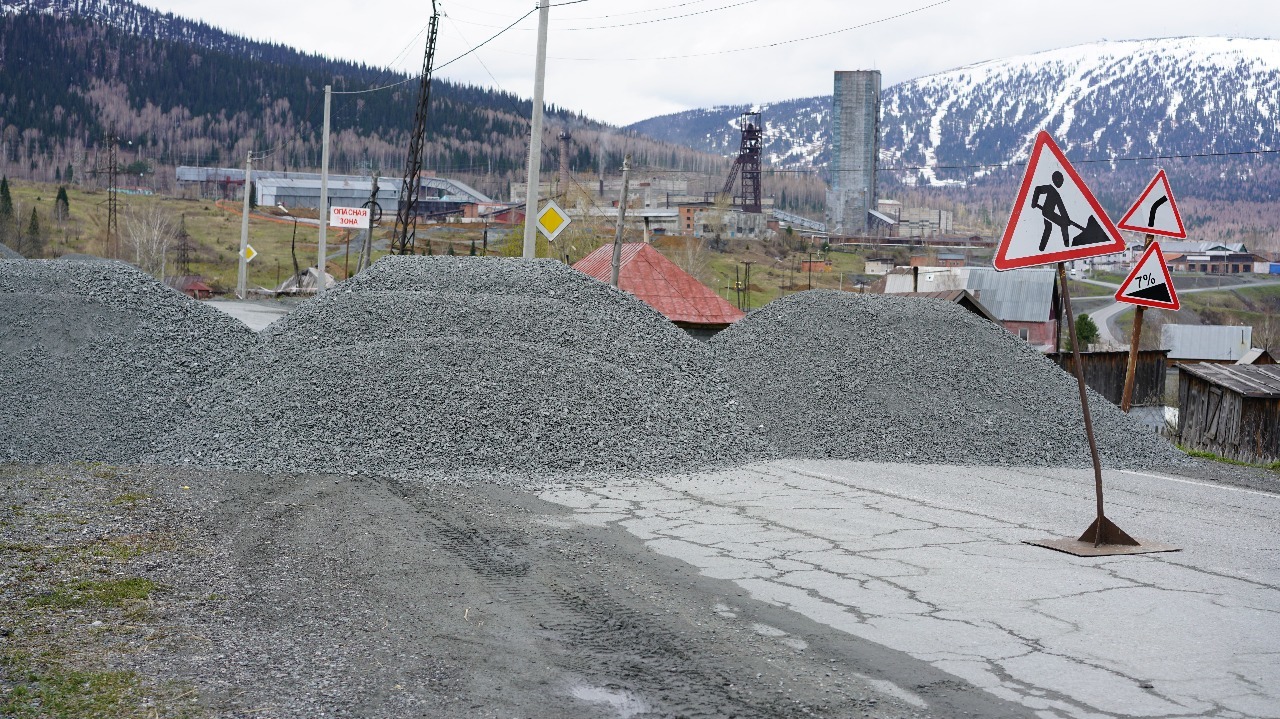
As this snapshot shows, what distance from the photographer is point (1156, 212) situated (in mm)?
13305

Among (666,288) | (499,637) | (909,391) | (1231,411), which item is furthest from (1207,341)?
(499,637)

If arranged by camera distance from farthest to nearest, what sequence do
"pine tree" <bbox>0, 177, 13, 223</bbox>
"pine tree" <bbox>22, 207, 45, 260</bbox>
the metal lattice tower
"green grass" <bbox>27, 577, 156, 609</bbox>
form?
the metal lattice tower
"pine tree" <bbox>0, 177, 13, 223</bbox>
"pine tree" <bbox>22, 207, 45, 260</bbox>
"green grass" <bbox>27, 577, 156, 609</bbox>

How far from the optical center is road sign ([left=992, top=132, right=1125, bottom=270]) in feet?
27.8

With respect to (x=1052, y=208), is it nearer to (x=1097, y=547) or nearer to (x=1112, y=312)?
(x=1097, y=547)

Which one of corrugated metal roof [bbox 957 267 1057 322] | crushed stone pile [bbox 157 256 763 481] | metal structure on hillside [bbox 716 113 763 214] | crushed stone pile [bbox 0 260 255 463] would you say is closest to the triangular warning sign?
crushed stone pile [bbox 157 256 763 481]

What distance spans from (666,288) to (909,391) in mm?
16517

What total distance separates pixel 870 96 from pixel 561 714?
514 feet

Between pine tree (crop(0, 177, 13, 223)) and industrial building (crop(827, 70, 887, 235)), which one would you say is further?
industrial building (crop(827, 70, 887, 235))

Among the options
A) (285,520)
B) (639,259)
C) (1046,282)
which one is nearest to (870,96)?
(1046,282)

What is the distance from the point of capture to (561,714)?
4.80 m

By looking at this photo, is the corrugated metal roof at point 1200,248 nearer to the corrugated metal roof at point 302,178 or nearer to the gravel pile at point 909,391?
the corrugated metal roof at point 302,178

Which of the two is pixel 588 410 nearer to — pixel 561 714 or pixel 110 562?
pixel 110 562

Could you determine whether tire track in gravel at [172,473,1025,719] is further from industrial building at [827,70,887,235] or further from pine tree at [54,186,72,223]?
industrial building at [827,70,887,235]

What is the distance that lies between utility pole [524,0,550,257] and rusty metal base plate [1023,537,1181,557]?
14.2 m
